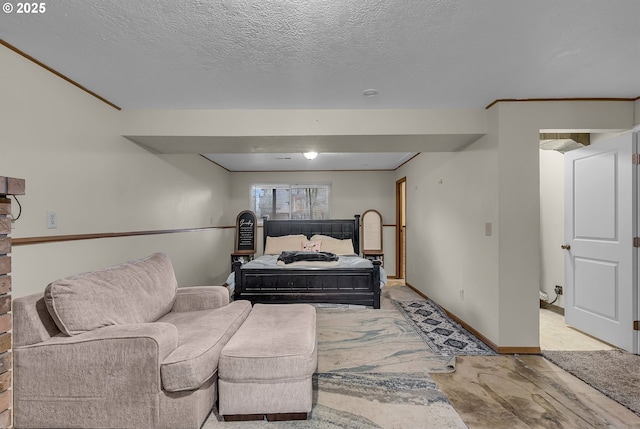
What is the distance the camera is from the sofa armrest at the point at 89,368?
1677mm

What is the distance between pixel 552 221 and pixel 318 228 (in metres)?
3.51

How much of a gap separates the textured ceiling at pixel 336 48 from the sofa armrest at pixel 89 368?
1.73 meters

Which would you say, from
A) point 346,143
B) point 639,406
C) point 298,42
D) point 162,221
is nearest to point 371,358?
point 639,406

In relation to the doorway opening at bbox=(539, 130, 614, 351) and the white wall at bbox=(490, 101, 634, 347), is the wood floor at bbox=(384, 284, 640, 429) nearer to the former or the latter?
the white wall at bbox=(490, 101, 634, 347)

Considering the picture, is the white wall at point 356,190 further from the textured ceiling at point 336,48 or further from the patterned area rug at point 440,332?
the textured ceiling at point 336,48

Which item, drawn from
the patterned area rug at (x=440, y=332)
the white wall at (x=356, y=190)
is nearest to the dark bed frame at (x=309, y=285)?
the patterned area rug at (x=440, y=332)

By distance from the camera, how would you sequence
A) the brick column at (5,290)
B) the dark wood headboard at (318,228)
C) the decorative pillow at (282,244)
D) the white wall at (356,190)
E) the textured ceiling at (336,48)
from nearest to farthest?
the brick column at (5,290) < the textured ceiling at (336,48) < the decorative pillow at (282,244) < the dark wood headboard at (318,228) < the white wall at (356,190)

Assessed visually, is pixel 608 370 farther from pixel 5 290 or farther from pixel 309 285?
pixel 5 290

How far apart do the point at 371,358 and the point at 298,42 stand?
2.49m

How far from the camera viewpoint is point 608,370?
2.50 metres

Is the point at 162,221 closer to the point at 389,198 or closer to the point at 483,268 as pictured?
the point at 483,268

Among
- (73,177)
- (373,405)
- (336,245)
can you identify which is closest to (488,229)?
(373,405)

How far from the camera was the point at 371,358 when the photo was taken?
107 inches

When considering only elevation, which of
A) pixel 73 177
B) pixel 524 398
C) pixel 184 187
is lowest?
pixel 524 398
